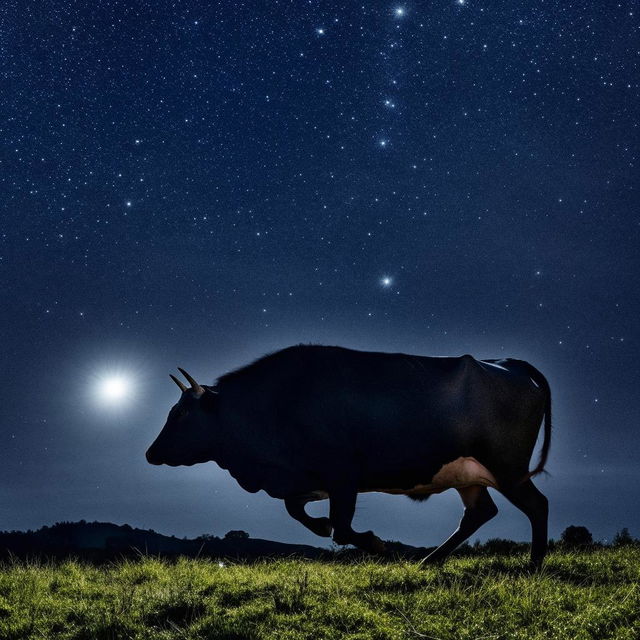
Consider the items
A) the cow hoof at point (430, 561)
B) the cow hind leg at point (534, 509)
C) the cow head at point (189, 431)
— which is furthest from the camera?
the cow head at point (189, 431)

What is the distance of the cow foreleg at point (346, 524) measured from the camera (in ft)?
27.1

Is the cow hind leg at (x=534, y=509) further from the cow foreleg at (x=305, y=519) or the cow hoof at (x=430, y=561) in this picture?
the cow foreleg at (x=305, y=519)

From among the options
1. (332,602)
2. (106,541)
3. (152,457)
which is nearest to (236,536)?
(106,541)

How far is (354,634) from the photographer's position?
5.54 meters

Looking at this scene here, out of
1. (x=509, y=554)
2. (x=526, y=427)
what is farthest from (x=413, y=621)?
(x=509, y=554)

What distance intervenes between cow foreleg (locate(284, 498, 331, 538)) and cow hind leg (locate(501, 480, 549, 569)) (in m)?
2.39

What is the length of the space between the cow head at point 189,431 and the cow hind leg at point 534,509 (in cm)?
427

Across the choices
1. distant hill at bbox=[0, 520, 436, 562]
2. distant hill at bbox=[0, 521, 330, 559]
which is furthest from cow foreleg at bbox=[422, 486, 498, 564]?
distant hill at bbox=[0, 521, 330, 559]

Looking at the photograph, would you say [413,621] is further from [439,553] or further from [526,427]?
[526,427]

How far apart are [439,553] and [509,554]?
158 centimetres

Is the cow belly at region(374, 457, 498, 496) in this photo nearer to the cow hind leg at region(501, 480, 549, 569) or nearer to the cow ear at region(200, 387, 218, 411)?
the cow hind leg at region(501, 480, 549, 569)

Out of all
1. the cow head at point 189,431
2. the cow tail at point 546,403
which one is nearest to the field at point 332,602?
the cow tail at point 546,403

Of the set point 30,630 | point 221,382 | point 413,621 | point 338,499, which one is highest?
point 221,382

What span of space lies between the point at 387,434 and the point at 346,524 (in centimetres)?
130
